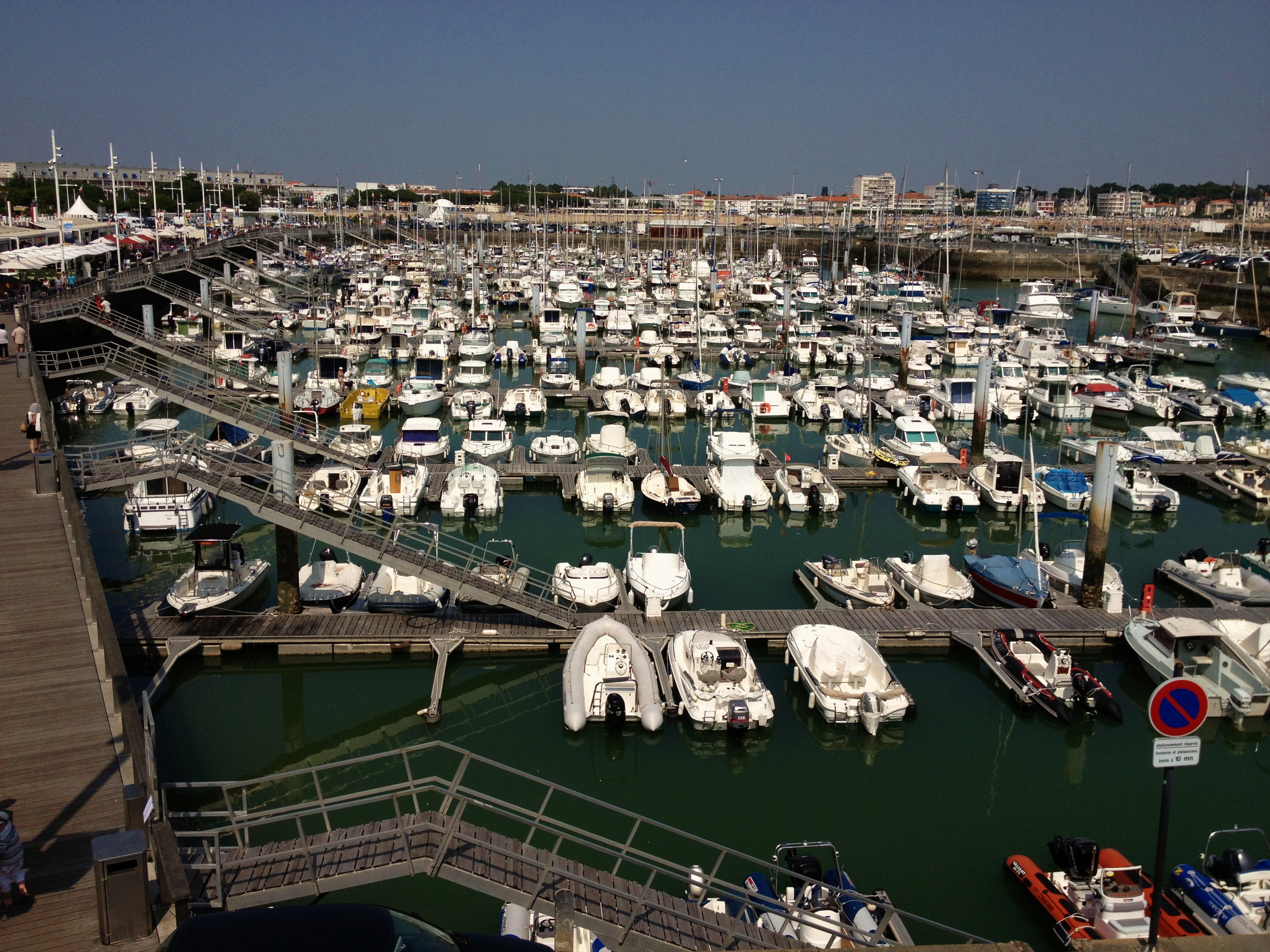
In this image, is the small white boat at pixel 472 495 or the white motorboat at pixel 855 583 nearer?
the white motorboat at pixel 855 583

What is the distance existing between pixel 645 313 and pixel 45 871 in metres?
58.1

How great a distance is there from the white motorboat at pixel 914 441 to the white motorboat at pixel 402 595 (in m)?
19.1

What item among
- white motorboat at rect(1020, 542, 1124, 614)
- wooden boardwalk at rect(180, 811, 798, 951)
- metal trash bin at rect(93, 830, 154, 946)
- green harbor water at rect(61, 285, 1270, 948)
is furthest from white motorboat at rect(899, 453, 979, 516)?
metal trash bin at rect(93, 830, 154, 946)

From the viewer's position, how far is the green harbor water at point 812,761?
14.5m

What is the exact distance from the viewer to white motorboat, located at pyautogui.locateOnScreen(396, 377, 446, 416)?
135 ft

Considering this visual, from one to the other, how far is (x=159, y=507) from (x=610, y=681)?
51.8 feet

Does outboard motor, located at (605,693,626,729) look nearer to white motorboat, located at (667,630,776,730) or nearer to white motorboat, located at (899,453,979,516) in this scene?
white motorboat, located at (667,630,776,730)

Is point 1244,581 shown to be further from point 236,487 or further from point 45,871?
point 45,871

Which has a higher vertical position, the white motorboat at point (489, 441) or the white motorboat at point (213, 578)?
the white motorboat at point (489, 441)

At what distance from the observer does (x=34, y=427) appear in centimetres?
2602

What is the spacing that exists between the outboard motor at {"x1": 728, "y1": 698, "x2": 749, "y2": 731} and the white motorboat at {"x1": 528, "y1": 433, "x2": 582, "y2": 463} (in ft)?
58.3

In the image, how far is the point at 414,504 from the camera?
2880cm

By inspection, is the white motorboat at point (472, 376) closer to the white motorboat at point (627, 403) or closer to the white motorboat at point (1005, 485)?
the white motorboat at point (627, 403)

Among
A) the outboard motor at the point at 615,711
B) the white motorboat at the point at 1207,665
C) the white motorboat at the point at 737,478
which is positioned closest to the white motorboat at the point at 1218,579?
the white motorboat at the point at 1207,665
